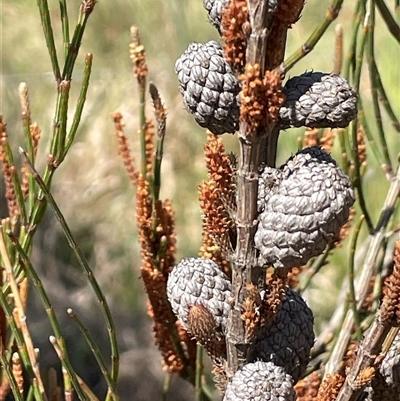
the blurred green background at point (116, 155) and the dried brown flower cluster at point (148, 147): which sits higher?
the blurred green background at point (116, 155)

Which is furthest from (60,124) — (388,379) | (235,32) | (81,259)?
(388,379)

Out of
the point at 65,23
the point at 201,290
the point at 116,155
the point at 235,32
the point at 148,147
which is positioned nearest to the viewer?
the point at 235,32

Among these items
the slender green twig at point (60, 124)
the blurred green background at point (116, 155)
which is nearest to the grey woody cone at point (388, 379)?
the slender green twig at point (60, 124)

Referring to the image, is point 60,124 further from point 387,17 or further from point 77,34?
point 387,17

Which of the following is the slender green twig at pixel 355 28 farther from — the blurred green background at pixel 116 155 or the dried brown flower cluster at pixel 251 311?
the blurred green background at pixel 116 155

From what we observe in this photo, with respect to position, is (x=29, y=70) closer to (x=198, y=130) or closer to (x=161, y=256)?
(x=198, y=130)

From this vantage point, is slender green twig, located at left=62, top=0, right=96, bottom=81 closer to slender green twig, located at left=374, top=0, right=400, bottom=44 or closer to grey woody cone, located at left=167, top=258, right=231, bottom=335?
grey woody cone, located at left=167, top=258, right=231, bottom=335

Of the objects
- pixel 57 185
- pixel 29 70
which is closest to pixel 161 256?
pixel 57 185
